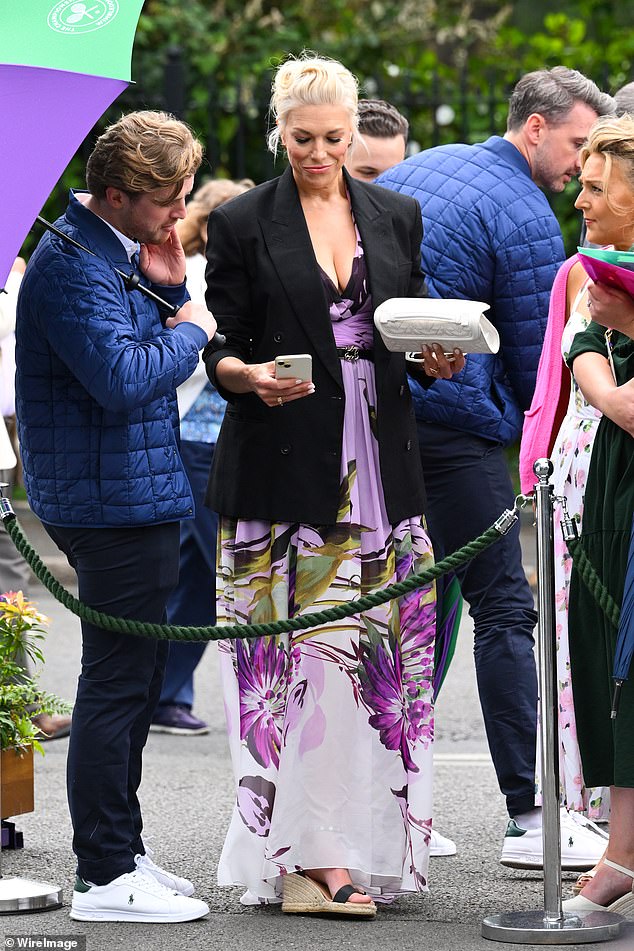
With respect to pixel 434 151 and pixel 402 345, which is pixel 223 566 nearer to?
pixel 402 345

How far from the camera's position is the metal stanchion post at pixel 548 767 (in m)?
3.91

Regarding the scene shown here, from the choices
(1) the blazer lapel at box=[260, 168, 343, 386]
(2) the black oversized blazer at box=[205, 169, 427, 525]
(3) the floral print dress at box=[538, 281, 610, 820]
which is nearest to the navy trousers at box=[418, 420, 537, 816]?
(3) the floral print dress at box=[538, 281, 610, 820]

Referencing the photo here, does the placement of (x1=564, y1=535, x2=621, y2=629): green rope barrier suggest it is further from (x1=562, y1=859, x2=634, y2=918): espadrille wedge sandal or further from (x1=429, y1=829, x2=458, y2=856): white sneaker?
(x1=429, y1=829, x2=458, y2=856): white sneaker

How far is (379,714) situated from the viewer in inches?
170

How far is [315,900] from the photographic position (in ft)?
13.8

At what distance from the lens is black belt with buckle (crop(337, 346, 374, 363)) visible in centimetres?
431

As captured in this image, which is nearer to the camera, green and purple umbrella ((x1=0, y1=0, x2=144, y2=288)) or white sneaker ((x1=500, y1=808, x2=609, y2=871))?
green and purple umbrella ((x1=0, y1=0, x2=144, y2=288))

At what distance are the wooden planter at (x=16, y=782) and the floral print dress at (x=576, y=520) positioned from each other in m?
1.53

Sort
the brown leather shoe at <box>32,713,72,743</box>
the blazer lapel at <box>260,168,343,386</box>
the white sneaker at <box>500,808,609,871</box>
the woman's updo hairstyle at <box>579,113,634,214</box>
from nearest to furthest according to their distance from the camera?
1. the woman's updo hairstyle at <box>579,113,634,214</box>
2. the blazer lapel at <box>260,168,343,386</box>
3. the white sneaker at <box>500,808,609,871</box>
4. the brown leather shoe at <box>32,713,72,743</box>

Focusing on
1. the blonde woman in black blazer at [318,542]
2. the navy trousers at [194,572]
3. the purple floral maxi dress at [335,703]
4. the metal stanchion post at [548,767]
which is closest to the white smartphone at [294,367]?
the blonde woman in black blazer at [318,542]

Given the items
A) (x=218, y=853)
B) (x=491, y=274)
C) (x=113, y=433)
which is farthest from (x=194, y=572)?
(x=113, y=433)

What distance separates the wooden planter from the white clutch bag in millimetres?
1653

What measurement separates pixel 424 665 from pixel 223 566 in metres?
0.59

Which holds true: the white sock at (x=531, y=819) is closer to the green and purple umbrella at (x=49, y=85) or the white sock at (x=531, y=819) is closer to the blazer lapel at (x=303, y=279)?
the blazer lapel at (x=303, y=279)
